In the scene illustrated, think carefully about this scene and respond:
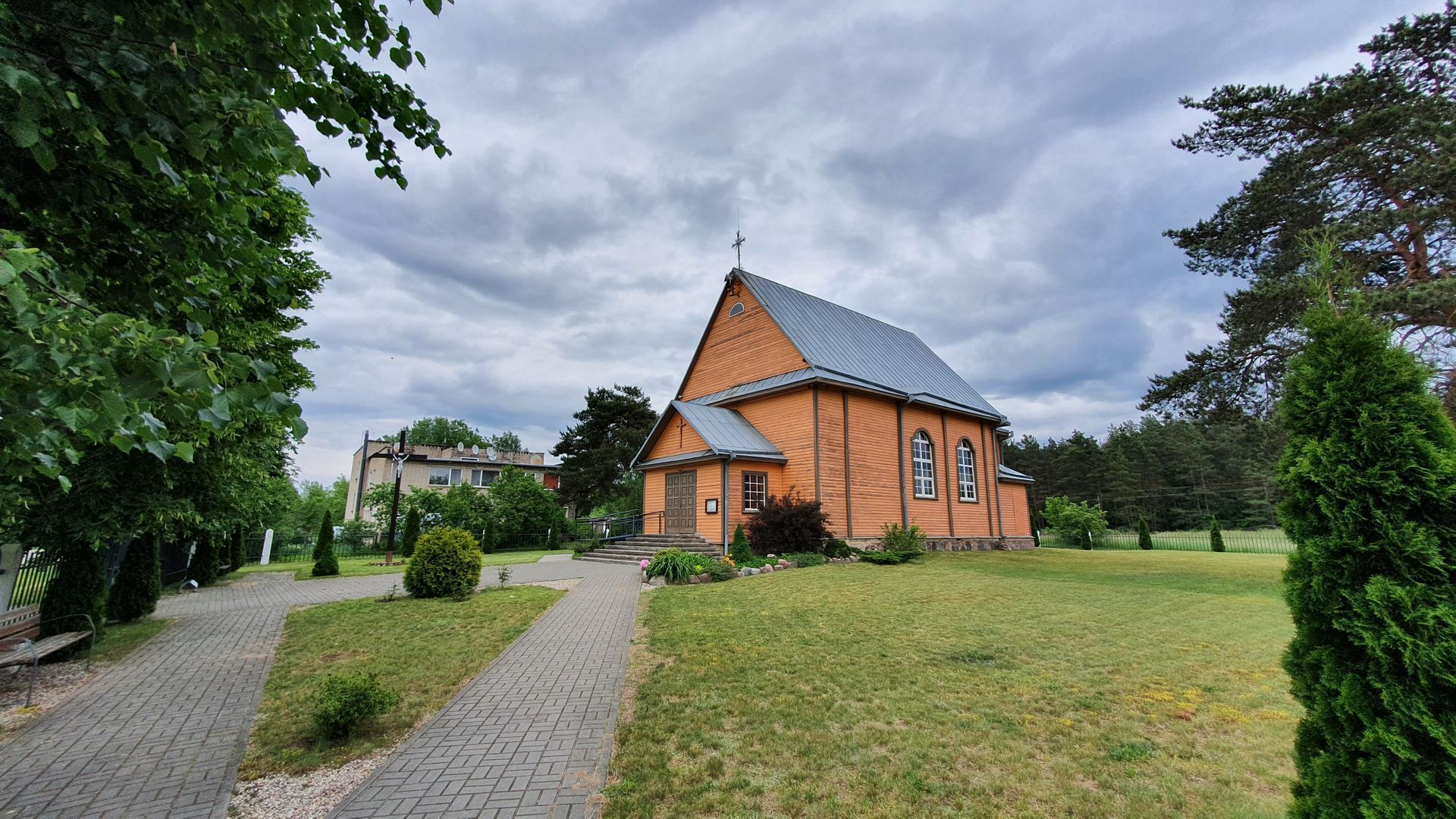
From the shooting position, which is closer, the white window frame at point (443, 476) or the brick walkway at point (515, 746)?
the brick walkway at point (515, 746)

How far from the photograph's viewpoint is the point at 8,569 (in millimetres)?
7949

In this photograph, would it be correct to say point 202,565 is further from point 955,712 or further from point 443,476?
point 443,476

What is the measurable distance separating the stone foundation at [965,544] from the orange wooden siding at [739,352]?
5.65 metres

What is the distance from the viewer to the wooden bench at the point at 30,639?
541 cm

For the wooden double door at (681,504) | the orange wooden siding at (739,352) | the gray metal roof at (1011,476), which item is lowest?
the wooden double door at (681,504)

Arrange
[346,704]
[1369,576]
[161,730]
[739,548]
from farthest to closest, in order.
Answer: [739,548], [161,730], [346,704], [1369,576]

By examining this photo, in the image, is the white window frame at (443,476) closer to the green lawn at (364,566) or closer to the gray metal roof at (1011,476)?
the green lawn at (364,566)

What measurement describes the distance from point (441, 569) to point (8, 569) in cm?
547

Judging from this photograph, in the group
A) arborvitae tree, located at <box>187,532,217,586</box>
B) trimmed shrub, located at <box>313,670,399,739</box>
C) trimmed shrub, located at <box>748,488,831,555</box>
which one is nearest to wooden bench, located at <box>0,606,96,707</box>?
trimmed shrub, located at <box>313,670,399,739</box>

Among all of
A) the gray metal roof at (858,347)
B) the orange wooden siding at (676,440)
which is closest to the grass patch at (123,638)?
the orange wooden siding at (676,440)

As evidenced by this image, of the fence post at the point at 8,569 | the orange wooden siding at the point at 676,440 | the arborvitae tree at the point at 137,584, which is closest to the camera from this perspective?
the fence post at the point at 8,569

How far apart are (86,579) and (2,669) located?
54.4 inches

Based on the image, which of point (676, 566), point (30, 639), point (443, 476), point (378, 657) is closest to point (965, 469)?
point (676, 566)

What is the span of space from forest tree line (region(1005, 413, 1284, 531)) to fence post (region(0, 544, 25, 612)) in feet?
175
